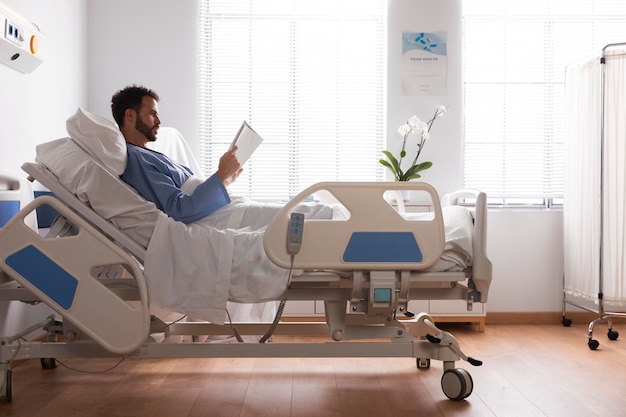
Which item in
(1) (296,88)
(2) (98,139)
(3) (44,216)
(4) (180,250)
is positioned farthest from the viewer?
(1) (296,88)

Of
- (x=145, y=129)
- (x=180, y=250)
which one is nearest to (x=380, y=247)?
(x=180, y=250)

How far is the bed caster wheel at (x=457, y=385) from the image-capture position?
2537 mm

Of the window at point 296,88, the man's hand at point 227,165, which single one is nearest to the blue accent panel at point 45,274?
the man's hand at point 227,165

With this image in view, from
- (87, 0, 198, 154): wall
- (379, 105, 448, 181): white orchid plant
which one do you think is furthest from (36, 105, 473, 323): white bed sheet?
(87, 0, 198, 154): wall

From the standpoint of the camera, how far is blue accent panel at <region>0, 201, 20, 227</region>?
2.83 m

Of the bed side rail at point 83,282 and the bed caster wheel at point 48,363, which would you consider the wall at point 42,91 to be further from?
the bed side rail at point 83,282

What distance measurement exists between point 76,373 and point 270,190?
6.13 feet

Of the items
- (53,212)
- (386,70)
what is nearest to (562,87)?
(386,70)

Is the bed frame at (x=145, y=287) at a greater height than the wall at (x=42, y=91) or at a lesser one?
lesser

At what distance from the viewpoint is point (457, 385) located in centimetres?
254

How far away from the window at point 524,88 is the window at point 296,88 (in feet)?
2.11

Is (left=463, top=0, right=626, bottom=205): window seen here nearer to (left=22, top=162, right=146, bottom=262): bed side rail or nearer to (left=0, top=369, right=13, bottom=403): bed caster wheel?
(left=22, top=162, right=146, bottom=262): bed side rail

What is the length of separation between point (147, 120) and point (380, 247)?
4.16 feet

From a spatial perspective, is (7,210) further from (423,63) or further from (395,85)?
(423,63)
